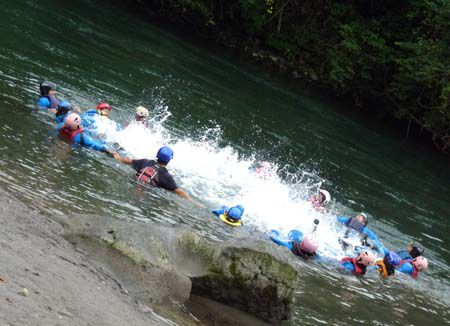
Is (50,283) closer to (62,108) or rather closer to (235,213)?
(235,213)

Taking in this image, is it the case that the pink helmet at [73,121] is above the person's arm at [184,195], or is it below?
above

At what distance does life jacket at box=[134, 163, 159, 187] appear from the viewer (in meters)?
12.5

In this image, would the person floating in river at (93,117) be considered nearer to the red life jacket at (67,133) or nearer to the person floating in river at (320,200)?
the red life jacket at (67,133)

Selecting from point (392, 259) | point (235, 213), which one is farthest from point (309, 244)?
point (392, 259)

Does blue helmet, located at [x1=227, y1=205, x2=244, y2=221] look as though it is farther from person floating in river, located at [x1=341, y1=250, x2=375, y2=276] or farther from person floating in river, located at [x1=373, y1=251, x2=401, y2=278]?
person floating in river, located at [x1=373, y1=251, x2=401, y2=278]

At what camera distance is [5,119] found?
12094 mm

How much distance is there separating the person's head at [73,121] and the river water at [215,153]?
0.41 m

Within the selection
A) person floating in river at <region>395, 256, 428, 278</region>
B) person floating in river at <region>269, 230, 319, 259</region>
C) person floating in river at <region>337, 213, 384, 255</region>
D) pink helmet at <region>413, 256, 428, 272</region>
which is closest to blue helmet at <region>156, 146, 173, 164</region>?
person floating in river at <region>269, 230, 319, 259</region>

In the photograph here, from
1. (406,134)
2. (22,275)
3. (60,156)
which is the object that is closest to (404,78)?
(406,134)

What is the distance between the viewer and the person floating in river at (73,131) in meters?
12.8

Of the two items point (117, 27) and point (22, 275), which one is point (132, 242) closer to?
point (22, 275)

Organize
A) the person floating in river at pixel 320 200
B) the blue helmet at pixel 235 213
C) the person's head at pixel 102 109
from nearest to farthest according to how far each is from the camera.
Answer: the blue helmet at pixel 235 213
the person's head at pixel 102 109
the person floating in river at pixel 320 200

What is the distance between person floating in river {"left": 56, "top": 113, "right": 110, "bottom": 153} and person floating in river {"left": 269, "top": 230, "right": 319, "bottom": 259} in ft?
14.6

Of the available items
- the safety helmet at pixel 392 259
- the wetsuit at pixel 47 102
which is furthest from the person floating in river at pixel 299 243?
the wetsuit at pixel 47 102
